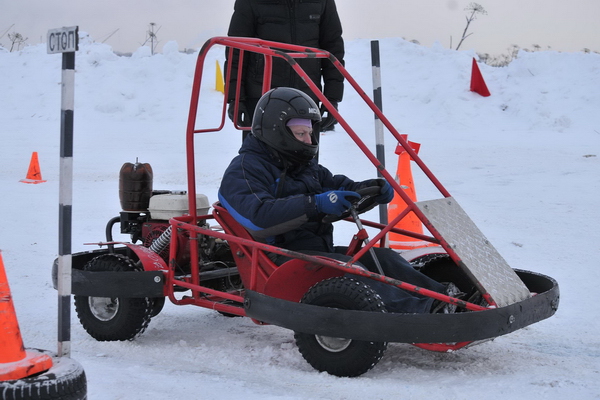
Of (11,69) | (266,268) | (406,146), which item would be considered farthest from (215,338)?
(11,69)

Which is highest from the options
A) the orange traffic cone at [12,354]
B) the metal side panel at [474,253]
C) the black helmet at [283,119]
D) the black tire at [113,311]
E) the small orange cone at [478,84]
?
the small orange cone at [478,84]

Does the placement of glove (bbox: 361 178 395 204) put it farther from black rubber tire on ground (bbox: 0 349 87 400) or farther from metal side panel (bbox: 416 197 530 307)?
black rubber tire on ground (bbox: 0 349 87 400)

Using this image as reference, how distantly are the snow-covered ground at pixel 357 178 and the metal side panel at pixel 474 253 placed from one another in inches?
15.1

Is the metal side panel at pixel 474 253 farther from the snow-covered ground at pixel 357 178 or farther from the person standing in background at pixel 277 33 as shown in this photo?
the person standing in background at pixel 277 33

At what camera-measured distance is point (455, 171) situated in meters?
11.7

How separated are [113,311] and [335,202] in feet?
5.43

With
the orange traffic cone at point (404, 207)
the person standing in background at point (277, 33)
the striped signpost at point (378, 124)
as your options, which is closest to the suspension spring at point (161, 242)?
the person standing in background at point (277, 33)

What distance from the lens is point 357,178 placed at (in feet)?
35.6

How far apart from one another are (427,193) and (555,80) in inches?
448

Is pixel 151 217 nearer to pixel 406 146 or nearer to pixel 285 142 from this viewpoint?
pixel 285 142

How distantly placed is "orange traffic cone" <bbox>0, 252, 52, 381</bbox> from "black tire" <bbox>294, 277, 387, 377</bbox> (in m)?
1.32

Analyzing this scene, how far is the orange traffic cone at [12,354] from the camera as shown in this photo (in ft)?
9.32

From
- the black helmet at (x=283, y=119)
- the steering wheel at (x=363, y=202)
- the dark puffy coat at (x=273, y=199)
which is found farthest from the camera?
the black helmet at (x=283, y=119)

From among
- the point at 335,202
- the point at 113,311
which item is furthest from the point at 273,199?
the point at 113,311
